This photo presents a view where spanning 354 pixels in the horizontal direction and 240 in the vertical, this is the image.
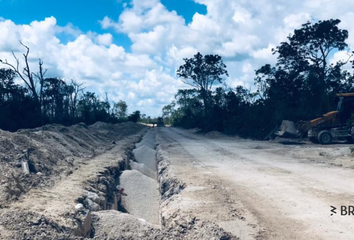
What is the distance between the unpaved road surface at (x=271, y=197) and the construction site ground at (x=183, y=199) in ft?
0.05

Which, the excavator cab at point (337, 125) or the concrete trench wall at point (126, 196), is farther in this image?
the excavator cab at point (337, 125)

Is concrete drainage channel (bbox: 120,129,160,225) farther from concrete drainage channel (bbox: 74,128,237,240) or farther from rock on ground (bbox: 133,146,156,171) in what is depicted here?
rock on ground (bbox: 133,146,156,171)

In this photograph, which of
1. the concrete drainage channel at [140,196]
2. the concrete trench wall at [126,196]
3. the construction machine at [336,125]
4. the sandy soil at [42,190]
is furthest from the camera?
the construction machine at [336,125]

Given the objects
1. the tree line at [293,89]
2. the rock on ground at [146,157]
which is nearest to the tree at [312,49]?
the tree line at [293,89]

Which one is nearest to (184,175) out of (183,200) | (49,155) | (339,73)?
(183,200)

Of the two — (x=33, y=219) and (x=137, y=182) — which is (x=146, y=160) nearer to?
(x=137, y=182)

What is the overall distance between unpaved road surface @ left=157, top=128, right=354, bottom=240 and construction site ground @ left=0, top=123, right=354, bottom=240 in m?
0.02

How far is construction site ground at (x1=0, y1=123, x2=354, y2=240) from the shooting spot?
5.78 m

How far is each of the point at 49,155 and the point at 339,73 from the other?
28.7 m

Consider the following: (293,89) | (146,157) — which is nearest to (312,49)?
(293,89)

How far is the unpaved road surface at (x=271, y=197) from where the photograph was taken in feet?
18.9

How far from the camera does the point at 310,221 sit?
237 inches

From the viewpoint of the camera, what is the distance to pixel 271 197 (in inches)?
305

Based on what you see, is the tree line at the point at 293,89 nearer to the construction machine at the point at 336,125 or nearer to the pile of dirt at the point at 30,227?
the construction machine at the point at 336,125
